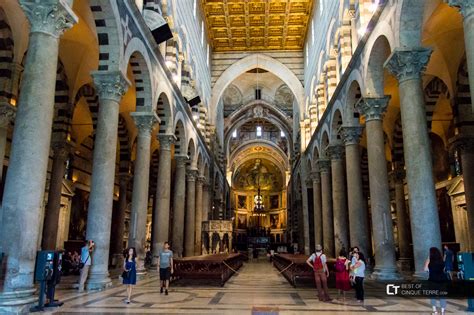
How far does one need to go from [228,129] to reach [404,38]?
35264 mm

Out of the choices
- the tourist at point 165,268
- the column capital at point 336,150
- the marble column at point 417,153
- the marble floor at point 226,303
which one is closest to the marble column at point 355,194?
the column capital at point 336,150

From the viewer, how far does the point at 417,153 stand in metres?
10.9

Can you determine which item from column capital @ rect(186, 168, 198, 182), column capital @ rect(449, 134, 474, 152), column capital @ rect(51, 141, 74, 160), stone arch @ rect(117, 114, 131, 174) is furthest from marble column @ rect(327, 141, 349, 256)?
column capital @ rect(51, 141, 74, 160)

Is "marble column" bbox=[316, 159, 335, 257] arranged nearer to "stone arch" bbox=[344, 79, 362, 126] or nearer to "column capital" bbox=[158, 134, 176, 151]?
"stone arch" bbox=[344, 79, 362, 126]

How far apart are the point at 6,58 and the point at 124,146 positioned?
10327mm

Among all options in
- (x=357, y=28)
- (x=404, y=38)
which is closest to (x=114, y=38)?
(x=404, y=38)

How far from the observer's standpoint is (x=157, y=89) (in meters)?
16.1

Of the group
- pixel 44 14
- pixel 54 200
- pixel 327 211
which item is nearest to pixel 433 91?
pixel 327 211

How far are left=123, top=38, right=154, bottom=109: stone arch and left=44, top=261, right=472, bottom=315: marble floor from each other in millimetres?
7087

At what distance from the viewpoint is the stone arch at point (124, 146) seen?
905 inches

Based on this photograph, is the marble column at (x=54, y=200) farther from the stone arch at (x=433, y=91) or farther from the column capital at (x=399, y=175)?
the column capital at (x=399, y=175)

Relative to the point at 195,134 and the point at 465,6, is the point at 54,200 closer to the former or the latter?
the point at 195,134

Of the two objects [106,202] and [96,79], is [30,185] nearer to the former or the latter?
[106,202]

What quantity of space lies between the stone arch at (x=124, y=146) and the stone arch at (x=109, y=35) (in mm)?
11120
